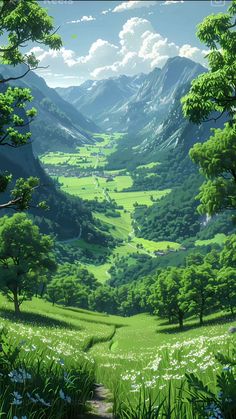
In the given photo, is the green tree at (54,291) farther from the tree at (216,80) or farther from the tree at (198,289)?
the tree at (216,80)

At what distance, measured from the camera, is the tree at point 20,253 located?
4925 centimetres

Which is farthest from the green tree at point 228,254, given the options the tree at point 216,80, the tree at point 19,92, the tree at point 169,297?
the tree at point 19,92

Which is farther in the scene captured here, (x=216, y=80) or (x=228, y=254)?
(x=228, y=254)

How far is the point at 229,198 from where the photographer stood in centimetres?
3222

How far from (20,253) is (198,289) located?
Result: 1314 inches

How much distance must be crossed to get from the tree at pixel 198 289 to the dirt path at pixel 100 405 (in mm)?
60609

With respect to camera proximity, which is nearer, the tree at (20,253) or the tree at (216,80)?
the tree at (216,80)

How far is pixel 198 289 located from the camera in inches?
2822

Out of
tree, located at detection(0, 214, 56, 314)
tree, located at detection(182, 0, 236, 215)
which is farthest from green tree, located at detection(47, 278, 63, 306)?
tree, located at detection(182, 0, 236, 215)

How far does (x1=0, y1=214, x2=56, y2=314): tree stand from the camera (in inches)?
1939

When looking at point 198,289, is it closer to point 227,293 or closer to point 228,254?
point 227,293

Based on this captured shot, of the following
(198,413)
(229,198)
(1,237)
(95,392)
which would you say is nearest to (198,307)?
(1,237)

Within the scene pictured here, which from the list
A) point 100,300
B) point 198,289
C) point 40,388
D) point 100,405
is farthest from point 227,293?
point 100,300

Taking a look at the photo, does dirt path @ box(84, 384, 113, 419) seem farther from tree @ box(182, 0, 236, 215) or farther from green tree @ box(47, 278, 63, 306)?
green tree @ box(47, 278, 63, 306)
